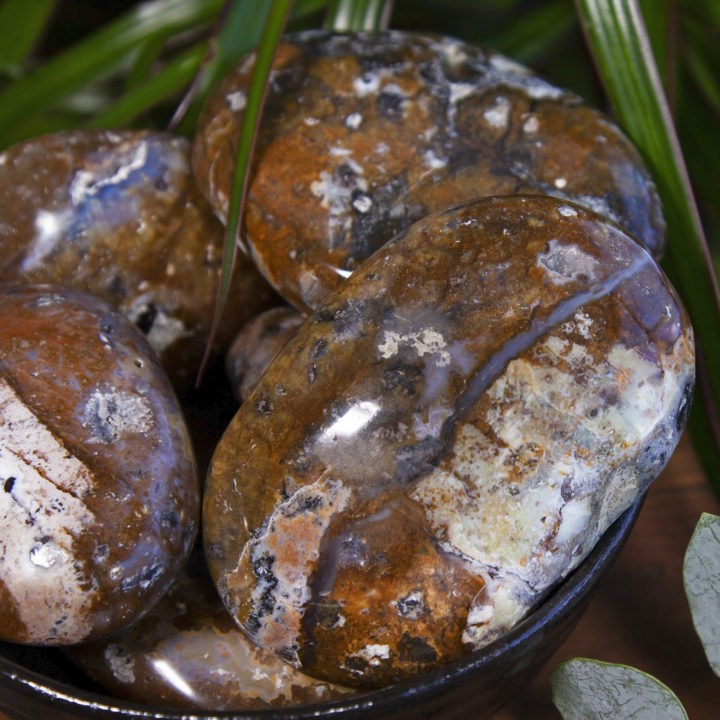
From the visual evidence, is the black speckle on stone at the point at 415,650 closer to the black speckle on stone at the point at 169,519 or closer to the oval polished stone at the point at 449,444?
the oval polished stone at the point at 449,444

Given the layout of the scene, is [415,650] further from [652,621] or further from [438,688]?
[652,621]

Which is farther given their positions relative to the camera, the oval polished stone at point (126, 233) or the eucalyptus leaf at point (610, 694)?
the oval polished stone at point (126, 233)

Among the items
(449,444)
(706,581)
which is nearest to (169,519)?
(449,444)

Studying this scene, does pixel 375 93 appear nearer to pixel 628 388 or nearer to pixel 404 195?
pixel 404 195

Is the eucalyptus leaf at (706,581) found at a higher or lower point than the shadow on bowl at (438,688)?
lower

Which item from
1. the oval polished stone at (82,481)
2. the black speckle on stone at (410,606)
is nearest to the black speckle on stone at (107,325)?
the oval polished stone at (82,481)
